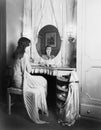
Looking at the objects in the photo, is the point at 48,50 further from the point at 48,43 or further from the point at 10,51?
the point at 10,51

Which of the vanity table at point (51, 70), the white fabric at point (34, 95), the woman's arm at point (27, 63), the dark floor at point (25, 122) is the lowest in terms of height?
the dark floor at point (25, 122)

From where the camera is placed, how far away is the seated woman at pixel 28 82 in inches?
59.9

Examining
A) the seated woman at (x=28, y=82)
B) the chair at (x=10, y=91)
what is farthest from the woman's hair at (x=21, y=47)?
the chair at (x=10, y=91)

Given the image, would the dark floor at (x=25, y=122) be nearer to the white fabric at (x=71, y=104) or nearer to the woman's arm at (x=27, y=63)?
the white fabric at (x=71, y=104)

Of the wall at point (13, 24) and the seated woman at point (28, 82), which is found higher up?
the wall at point (13, 24)

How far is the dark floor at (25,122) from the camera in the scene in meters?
1.40

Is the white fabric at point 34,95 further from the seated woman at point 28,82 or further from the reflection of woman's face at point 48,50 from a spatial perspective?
the reflection of woman's face at point 48,50

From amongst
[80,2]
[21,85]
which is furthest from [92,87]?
[80,2]

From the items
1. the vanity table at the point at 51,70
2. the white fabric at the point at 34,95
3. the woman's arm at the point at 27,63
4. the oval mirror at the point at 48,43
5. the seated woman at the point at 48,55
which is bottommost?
the white fabric at the point at 34,95

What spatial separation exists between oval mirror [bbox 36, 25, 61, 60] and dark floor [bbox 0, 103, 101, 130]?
1.56 feet

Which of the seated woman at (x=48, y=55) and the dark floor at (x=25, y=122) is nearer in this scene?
the dark floor at (x=25, y=122)

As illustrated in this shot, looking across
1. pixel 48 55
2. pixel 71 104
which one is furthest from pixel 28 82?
pixel 71 104

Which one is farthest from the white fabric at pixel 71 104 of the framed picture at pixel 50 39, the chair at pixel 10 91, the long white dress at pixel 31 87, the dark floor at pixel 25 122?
the chair at pixel 10 91

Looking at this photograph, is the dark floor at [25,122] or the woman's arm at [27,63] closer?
the dark floor at [25,122]
